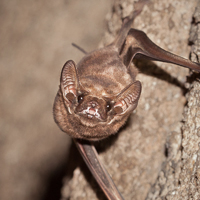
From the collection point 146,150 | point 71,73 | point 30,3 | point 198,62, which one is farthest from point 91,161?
point 30,3

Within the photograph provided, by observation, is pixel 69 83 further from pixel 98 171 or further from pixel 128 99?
pixel 98 171

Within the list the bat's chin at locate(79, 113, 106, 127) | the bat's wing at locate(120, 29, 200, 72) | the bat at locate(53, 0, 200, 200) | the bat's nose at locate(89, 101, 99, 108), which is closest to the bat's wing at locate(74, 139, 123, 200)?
the bat at locate(53, 0, 200, 200)

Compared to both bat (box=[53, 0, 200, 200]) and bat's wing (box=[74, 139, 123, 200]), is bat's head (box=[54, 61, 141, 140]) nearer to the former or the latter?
bat (box=[53, 0, 200, 200])

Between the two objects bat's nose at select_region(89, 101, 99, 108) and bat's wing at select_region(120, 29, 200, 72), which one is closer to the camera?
bat's nose at select_region(89, 101, 99, 108)

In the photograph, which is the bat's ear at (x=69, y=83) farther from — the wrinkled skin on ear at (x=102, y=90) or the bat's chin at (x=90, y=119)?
the bat's chin at (x=90, y=119)

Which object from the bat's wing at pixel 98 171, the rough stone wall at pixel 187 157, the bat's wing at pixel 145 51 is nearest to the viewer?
the rough stone wall at pixel 187 157

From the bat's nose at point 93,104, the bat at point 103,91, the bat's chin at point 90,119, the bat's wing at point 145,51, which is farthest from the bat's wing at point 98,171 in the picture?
the bat's wing at point 145,51

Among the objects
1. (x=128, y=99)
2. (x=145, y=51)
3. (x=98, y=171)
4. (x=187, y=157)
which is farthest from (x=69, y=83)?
(x=187, y=157)

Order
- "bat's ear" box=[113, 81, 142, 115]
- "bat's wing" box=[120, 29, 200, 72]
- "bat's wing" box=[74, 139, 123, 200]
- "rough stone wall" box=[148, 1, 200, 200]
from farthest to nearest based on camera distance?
"bat's wing" box=[74, 139, 123, 200] < "bat's wing" box=[120, 29, 200, 72] < "rough stone wall" box=[148, 1, 200, 200] < "bat's ear" box=[113, 81, 142, 115]
